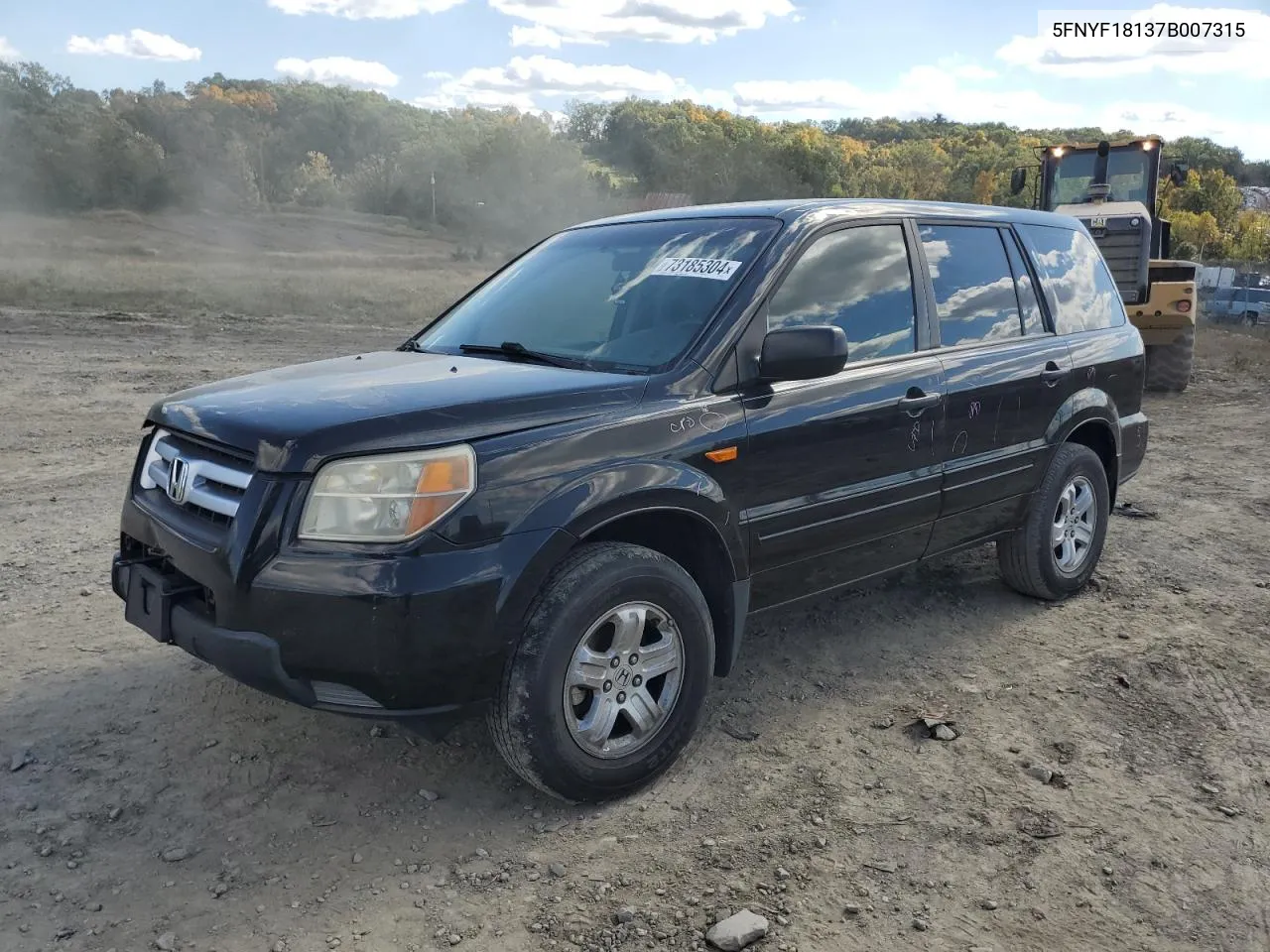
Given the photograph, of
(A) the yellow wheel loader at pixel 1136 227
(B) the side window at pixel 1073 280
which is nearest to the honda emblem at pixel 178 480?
(B) the side window at pixel 1073 280

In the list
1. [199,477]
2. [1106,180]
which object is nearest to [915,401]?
[199,477]

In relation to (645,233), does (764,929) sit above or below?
below

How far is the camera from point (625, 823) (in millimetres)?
3162

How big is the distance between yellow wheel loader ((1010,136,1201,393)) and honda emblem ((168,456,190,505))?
409 inches

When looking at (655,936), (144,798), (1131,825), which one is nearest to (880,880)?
(655,936)

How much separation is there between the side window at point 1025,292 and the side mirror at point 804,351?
1.76 m

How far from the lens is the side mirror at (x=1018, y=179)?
43.4 ft

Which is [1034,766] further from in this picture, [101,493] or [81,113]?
[81,113]

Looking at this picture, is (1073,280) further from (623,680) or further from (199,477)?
(199,477)

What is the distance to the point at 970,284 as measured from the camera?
14.8 feet

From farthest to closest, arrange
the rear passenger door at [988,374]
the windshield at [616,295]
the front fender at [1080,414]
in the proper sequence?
the front fender at [1080,414] → the rear passenger door at [988,374] → the windshield at [616,295]

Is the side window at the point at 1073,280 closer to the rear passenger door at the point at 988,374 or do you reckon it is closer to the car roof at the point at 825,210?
the rear passenger door at the point at 988,374

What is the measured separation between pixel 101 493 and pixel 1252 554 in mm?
7022

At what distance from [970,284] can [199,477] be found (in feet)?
10.5
